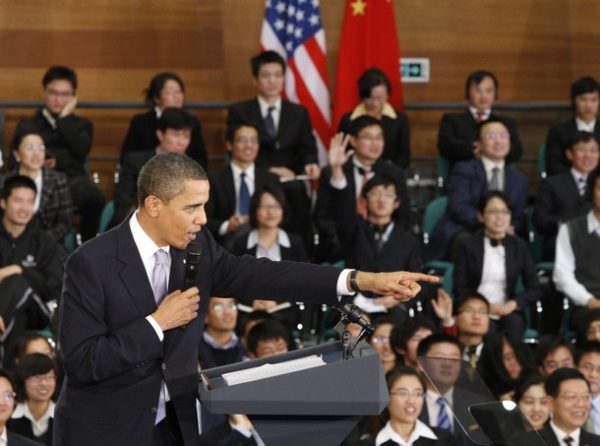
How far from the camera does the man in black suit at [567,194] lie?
7859mm

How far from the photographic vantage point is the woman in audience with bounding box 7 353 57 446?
19.1 ft

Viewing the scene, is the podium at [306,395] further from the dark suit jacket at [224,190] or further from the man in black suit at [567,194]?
the man in black suit at [567,194]

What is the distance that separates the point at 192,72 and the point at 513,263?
2818 millimetres

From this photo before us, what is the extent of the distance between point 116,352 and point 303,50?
18.0 ft

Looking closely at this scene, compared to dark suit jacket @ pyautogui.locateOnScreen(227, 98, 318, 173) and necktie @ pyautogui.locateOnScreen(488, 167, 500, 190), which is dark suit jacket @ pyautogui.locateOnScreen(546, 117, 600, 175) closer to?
necktie @ pyautogui.locateOnScreen(488, 167, 500, 190)

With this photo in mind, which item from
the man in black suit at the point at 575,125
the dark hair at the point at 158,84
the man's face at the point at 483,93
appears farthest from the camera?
the man's face at the point at 483,93

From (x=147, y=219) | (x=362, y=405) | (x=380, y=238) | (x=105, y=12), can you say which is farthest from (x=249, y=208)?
(x=362, y=405)

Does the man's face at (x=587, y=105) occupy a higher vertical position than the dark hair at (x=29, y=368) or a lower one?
higher

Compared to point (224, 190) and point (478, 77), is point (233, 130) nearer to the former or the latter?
point (224, 190)

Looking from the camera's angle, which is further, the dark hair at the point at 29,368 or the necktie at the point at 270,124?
the necktie at the point at 270,124

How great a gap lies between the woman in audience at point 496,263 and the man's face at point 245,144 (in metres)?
1.40

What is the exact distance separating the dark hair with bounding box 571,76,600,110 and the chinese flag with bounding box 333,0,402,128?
46.2 inches

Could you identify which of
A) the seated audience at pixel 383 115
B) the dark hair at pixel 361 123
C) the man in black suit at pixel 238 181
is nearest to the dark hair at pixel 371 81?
the seated audience at pixel 383 115

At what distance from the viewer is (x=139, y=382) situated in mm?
3602
